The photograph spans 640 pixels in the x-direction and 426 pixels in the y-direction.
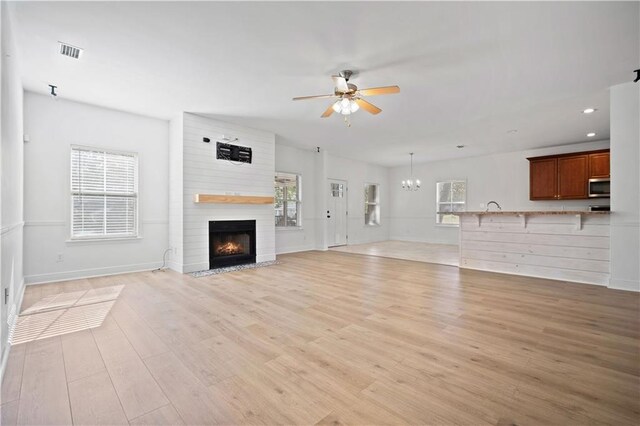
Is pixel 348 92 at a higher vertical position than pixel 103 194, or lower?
higher

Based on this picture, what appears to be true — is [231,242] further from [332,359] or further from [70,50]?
[332,359]

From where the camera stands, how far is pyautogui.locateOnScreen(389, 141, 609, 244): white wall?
322 inches

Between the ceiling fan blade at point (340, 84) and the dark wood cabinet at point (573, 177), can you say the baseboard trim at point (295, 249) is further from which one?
the dark wood cabinet at point (573, 177)

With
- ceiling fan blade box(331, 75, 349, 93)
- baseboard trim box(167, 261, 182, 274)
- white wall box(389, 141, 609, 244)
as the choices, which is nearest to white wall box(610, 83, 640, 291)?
white wall box(389, 141, 609, 244)

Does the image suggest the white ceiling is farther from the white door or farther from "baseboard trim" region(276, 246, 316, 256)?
the white door

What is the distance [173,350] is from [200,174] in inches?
153

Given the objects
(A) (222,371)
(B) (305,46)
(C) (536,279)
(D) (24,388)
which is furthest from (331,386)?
(C) (536,279)

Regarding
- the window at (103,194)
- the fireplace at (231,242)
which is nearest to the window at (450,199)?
the fireplace at (231,242)

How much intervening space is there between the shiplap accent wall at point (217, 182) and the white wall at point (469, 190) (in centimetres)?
630

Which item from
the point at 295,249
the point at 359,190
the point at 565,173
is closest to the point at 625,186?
the point at 565,173

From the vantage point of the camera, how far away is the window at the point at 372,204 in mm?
10688

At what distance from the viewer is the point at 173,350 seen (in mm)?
2311

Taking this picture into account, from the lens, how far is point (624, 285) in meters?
4.10

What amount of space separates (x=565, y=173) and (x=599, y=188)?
77 centimetres
